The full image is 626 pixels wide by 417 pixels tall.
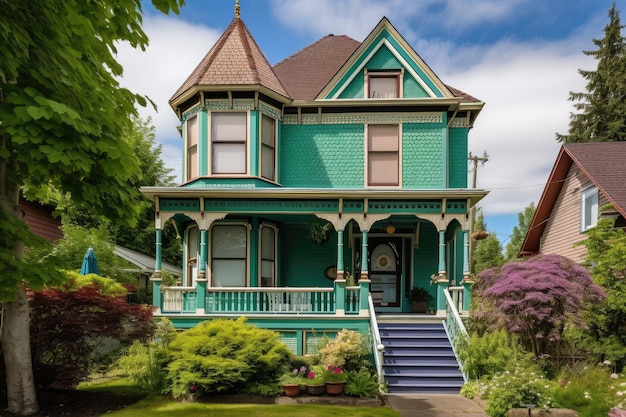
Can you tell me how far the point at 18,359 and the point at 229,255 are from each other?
6.85 meters

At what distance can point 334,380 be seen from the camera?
9.49 m

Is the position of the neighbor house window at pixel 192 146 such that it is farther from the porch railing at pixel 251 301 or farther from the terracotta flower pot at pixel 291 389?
the terracotta flower pot at pixel 291 389

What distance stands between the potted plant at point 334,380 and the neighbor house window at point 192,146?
24.7 feet

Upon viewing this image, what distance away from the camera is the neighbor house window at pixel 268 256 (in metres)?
14.2

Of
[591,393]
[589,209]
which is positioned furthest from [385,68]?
[591,393]

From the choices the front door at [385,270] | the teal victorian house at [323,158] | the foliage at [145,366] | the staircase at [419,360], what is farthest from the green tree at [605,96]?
the foliage at [145,366]

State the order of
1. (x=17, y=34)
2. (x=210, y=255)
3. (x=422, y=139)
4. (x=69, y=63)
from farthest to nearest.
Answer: (x=422, y=139)
(x=210, y=255)
(x=69, y=63)
(x=17, y=34)

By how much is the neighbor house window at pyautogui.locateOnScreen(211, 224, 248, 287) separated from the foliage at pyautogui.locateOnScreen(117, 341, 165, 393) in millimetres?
3313

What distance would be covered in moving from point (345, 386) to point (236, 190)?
560cm

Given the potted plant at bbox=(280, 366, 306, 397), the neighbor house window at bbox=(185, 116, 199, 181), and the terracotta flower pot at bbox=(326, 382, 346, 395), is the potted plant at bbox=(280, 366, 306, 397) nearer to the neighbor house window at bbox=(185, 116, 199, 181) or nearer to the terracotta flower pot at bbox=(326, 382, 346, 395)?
the terracotta flower pot at bbox=(326, 382, 346, 395)

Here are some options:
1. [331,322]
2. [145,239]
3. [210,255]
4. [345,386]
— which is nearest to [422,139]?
[331,322]

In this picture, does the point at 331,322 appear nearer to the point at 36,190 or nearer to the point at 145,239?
the point at 36,190

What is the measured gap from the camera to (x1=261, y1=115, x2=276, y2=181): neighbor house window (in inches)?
565

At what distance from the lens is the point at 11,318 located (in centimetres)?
742
